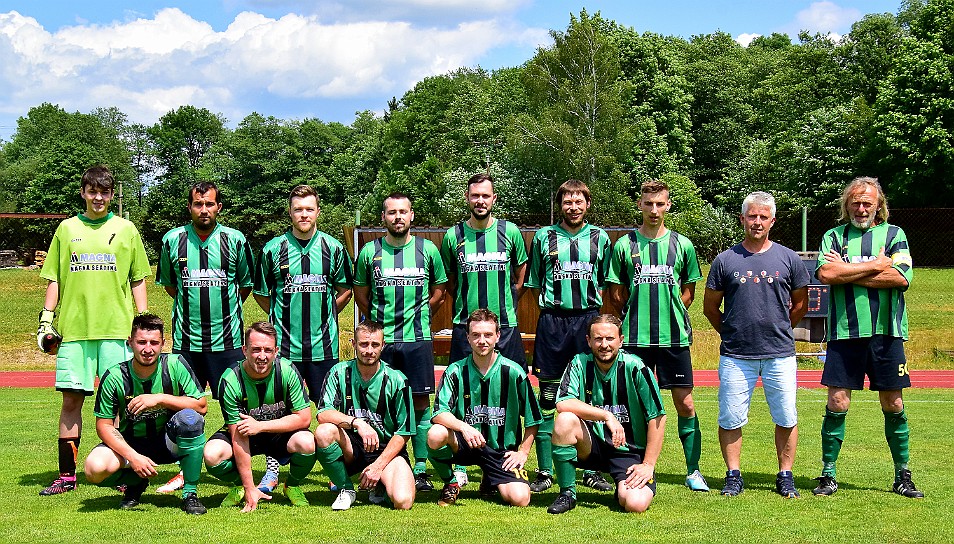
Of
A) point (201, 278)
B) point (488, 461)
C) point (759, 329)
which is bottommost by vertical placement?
point (488, 461)

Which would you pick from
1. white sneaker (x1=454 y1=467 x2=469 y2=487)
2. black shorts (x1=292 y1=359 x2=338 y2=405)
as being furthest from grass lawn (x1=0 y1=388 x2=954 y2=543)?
black shorts (x1=292 y1=359 x2=338 y2=405)

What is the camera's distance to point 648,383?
5.14 meters

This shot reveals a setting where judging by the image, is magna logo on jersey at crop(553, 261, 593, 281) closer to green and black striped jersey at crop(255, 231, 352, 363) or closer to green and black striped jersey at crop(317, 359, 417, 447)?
green and black striped jersey at crop(317, 359, 417, 447)

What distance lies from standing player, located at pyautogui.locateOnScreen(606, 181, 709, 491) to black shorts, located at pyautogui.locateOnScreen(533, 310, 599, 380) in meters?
0.27

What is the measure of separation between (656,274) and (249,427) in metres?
2.57

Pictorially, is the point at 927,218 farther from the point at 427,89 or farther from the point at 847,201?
the point at 427,89

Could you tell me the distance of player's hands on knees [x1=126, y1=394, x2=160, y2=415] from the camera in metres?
4.92

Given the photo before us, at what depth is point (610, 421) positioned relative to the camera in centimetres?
501

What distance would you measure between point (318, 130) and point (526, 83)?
78.6ft

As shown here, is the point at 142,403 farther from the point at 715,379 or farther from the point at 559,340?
the point at 715,379

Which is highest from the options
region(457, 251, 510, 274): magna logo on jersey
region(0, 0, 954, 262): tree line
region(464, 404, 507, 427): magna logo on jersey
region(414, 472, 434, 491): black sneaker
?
region(0, 0, 954, 262): tree line

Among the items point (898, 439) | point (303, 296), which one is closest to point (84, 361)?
point (303, 296)

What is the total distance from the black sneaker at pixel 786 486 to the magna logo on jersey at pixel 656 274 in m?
1.30

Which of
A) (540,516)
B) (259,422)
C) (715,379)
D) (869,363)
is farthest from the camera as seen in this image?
(715,379)
